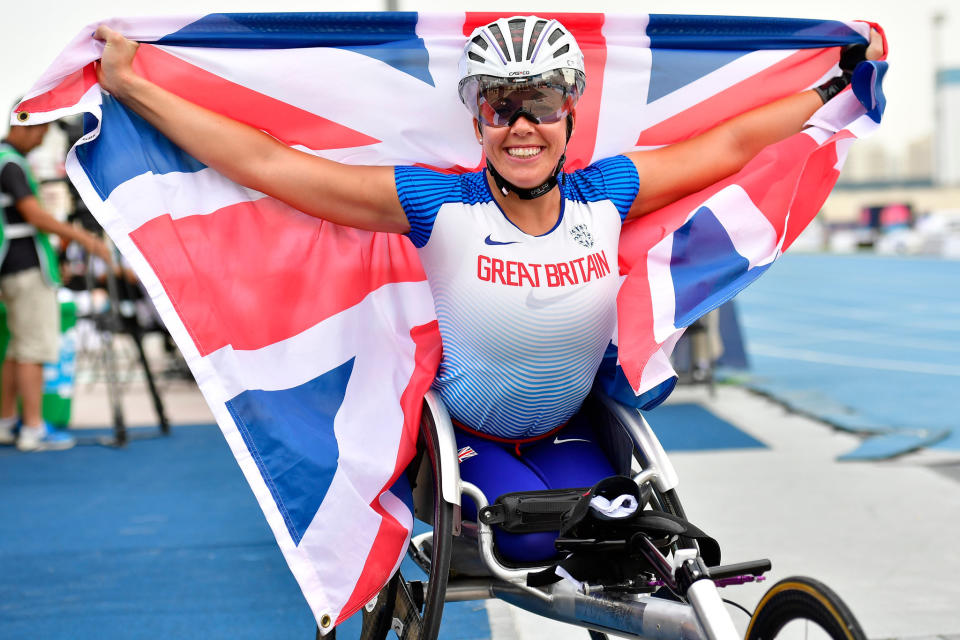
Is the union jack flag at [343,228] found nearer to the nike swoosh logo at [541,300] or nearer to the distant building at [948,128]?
the nike swoosh logo at [541,300]

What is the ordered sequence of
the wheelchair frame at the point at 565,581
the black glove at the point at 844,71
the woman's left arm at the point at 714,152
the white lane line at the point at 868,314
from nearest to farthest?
the wheelchair frame at the point at 565,581
the woman's left arm at the point at 714,152
the black glove at the point at 844,71
the white lane line at the point at 868,314

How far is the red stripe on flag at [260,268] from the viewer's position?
2.81 m

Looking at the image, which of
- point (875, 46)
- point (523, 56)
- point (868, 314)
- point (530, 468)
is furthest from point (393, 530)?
point (868, 314)

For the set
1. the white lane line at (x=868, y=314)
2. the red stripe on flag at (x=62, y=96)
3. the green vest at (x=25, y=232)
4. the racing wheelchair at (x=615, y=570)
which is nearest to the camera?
the racing wheelchair at (x=615, y=570)

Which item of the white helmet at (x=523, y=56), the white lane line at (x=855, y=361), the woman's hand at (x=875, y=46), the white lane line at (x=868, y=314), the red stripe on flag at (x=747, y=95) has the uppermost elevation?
the white helmet at (x=523, y=56)

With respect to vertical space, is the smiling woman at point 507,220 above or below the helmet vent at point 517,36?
below

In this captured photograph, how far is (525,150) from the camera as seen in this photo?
2588 millimetres

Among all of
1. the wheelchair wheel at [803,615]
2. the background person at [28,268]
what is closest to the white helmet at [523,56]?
the wheelchair wheel at [803,615]

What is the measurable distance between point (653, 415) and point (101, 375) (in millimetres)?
6928

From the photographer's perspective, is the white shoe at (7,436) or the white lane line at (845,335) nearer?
the white shoe at (7,436)

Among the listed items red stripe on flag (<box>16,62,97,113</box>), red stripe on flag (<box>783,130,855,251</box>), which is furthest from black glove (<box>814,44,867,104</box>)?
red stripe on flag (<box>16,62,97,113</box>)

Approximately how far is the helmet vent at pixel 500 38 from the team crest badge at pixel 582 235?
0.47 metres

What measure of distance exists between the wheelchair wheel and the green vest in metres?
6.06

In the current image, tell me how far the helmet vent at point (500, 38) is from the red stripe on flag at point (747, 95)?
0.89 metres
